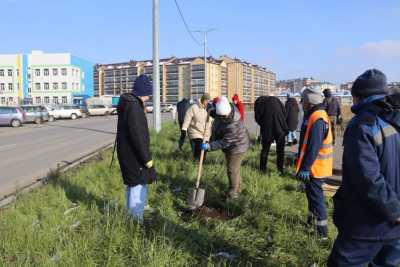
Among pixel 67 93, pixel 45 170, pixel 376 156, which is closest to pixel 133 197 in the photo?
pixel 376 156

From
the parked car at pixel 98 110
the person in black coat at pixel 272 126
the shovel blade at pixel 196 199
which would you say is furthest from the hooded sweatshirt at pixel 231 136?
the parked car at pixel 98 110

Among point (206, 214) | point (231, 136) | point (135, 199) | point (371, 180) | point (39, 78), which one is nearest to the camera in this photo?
point (371, 180)

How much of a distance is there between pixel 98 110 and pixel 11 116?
20.9 meters

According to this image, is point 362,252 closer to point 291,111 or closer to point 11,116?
point 291,111

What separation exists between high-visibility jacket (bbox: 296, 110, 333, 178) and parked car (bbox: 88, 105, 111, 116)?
4508 cm

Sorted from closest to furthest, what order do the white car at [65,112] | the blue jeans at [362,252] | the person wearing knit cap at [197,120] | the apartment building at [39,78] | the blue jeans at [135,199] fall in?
the blue jeans at [362,252] → the blue jeans at [135,199] → the person wearing knit cap at [197,120] → the white car at [65,112] → the apartment building at [39,78]

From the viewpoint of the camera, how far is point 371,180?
7.81ft

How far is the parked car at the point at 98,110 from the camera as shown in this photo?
47.7 m

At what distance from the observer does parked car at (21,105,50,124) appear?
101ft

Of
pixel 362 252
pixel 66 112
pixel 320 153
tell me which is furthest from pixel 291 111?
pixel 66 112

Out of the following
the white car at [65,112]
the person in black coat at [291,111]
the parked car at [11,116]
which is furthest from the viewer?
the white car at [65,112]

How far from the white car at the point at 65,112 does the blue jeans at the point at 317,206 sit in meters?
36.8

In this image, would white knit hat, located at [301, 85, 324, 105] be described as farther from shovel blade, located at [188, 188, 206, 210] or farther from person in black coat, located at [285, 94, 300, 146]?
person in black coat, located at [285, 94, 300, 146]

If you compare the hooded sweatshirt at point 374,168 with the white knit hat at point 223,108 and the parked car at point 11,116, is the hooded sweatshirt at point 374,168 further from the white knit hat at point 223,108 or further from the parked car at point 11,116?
the parked car at point 11,116
